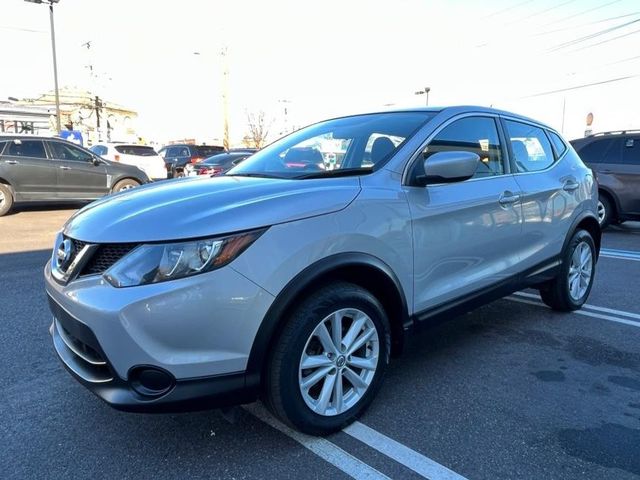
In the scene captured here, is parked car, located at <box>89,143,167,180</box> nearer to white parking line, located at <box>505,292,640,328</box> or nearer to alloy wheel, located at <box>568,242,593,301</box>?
→ white parking line, located at <box>505,292,640,328</box>

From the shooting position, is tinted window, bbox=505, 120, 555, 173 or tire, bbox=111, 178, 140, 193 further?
tire, bbox=111, 178, 140, 193

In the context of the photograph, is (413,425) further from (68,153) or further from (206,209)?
(68,153)

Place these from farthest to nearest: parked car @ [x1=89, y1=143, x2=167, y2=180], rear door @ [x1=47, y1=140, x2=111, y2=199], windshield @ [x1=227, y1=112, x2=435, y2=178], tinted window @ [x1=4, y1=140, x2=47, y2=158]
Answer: parked car @ [x1=89, y1=143, x2=167, y2=180] < rear door @ [x1=47, y1=140, x2=111, y2=199] < tinted window @ [x1=4, y1=140, x2=47, y2=158] < windshield @ [x1=227, y1=112, x2=435, y2=178]

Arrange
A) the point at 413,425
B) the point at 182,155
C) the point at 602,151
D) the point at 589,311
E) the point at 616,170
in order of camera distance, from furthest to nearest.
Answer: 1. the point at 182,155
2. the point at 602,151
3. the point at 616,170
4. the point at 589,311
5. the point at 413,425

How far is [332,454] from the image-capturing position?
246 cm

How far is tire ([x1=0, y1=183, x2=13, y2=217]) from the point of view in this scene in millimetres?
10328

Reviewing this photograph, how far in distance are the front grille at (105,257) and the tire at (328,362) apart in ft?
2.63

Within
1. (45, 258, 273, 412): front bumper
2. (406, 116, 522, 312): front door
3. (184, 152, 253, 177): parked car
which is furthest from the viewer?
(184, 152, 253, 177): parked car

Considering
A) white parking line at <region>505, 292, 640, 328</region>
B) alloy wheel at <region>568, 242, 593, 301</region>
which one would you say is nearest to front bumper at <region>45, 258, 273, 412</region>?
alloy wheel at <region>568, 242, 593, 301</region>

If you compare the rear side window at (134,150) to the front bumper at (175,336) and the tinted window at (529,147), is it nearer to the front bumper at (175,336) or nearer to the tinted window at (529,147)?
the tinted window at (529,147)

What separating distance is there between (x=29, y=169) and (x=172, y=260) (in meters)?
10.3

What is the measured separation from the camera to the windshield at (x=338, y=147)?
3094mm

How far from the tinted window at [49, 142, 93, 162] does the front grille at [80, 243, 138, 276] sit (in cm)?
1025

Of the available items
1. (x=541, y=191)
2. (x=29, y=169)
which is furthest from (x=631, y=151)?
(x=29, y=169)
